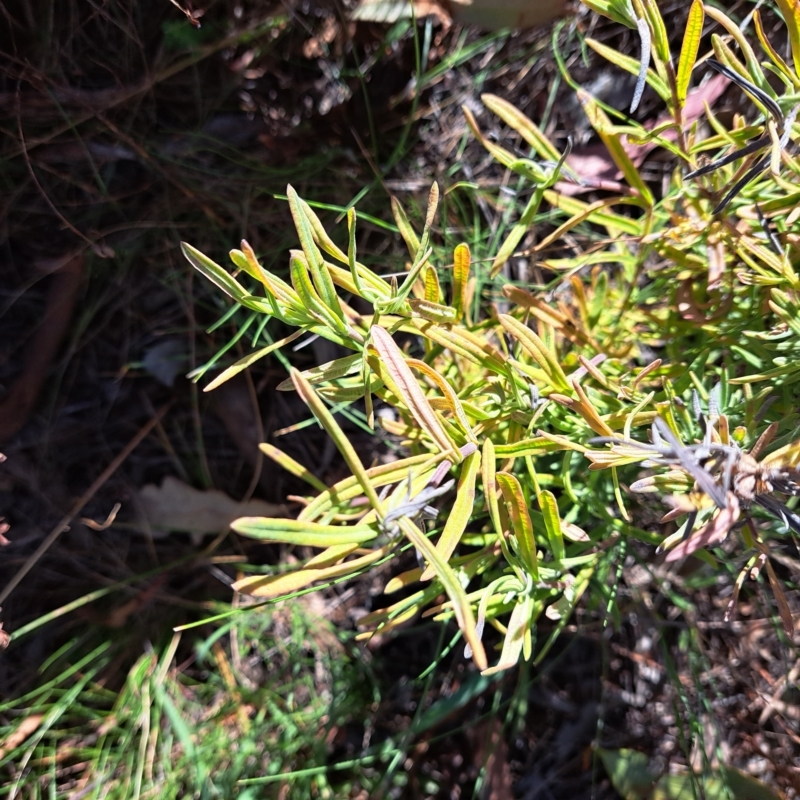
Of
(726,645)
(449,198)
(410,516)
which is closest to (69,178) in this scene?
(449,198)

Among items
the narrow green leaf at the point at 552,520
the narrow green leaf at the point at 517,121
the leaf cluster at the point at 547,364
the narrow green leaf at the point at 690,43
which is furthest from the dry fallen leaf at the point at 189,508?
the narrow green leaf at the point at 690,43

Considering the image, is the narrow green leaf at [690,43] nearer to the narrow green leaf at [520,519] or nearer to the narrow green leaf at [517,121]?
the narrow green leaf at [517,121]

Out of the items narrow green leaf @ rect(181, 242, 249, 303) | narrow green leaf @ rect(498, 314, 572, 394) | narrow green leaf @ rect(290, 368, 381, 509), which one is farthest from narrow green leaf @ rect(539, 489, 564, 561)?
narrow green leaf @ rect(181, 242, 249, 303)

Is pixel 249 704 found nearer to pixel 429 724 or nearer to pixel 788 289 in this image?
pixel 429 724

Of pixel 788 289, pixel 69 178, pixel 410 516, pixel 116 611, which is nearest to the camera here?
pixel 410 516

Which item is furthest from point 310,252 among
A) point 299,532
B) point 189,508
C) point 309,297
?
point 189,508

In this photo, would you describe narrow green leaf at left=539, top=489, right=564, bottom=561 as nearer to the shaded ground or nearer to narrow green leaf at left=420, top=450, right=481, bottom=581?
narrow green leaf at left=420, top=450, right=481, bottom=581

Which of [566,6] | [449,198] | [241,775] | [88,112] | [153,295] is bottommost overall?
[241,775]
